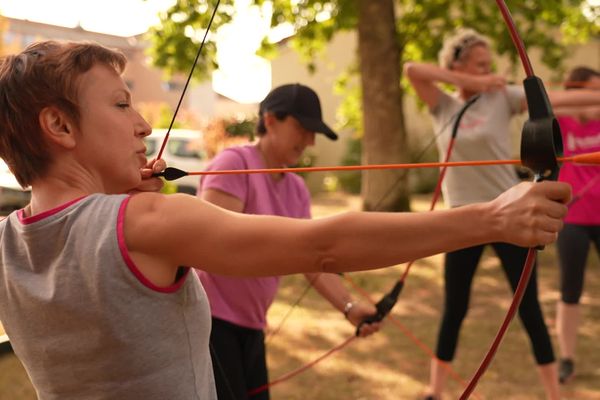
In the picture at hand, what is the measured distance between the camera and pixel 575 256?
352 cm

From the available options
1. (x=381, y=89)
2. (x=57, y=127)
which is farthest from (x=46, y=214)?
(x=381, y=89)

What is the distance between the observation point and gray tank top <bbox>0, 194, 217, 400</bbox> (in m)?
0.95

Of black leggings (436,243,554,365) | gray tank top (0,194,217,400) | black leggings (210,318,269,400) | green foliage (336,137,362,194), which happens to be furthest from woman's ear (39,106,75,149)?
green foliage (336,137,362,194)

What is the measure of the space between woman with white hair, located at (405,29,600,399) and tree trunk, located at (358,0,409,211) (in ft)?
16.0

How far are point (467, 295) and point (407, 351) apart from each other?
120cm

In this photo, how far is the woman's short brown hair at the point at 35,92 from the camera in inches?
40.1

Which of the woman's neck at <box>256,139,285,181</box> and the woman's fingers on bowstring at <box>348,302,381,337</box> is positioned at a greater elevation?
the woman's neck at <box>256,139,285,181</box>

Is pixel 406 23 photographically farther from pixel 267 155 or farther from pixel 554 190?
pixel 554 190

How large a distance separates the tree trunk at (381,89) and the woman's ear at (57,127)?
7.04 meters

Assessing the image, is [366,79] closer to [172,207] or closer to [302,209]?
[302,209]

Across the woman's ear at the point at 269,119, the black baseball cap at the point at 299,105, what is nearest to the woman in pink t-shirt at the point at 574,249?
the black baseball cap at the point at 299,105

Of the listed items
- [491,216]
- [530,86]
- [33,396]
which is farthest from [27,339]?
[33,396]

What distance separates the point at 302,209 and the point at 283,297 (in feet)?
11.8

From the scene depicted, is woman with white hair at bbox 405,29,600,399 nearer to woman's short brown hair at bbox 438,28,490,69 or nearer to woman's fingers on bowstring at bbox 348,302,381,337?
woman's short brown hair at bbox 438,28,490,69
